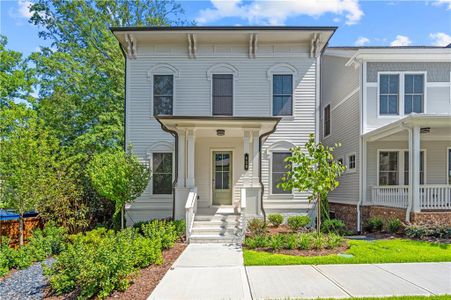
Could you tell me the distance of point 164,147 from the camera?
41.4 ft

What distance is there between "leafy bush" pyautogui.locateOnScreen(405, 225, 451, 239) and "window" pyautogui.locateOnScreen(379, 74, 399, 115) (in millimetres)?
5392

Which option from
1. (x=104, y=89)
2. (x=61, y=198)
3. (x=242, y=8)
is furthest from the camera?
(x=104, y=89)

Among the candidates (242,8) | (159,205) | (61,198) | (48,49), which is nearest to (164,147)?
(159,205)

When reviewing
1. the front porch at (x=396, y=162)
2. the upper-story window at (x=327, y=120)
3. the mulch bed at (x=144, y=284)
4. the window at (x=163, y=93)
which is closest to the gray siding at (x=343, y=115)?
the upper-story window at (x=327, y=120)

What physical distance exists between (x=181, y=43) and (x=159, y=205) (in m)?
6.69

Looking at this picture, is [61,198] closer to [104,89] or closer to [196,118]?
[196,118]

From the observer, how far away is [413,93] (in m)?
13.0

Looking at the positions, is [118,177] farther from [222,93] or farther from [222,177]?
[222,93]

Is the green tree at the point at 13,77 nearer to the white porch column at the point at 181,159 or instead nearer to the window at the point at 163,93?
the window at the point at 163,93

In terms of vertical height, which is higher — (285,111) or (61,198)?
(285,111)

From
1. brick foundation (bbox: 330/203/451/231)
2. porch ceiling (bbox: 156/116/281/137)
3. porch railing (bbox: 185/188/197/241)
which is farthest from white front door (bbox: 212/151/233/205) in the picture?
brick foundation (bbox: 330/203/451/231)

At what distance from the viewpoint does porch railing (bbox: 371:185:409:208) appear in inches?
431

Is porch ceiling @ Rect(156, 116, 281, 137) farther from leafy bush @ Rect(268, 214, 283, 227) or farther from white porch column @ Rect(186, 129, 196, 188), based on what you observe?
leafy bush @ Rect(268, 214, 283, 227)

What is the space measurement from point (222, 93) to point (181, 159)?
3815mm
